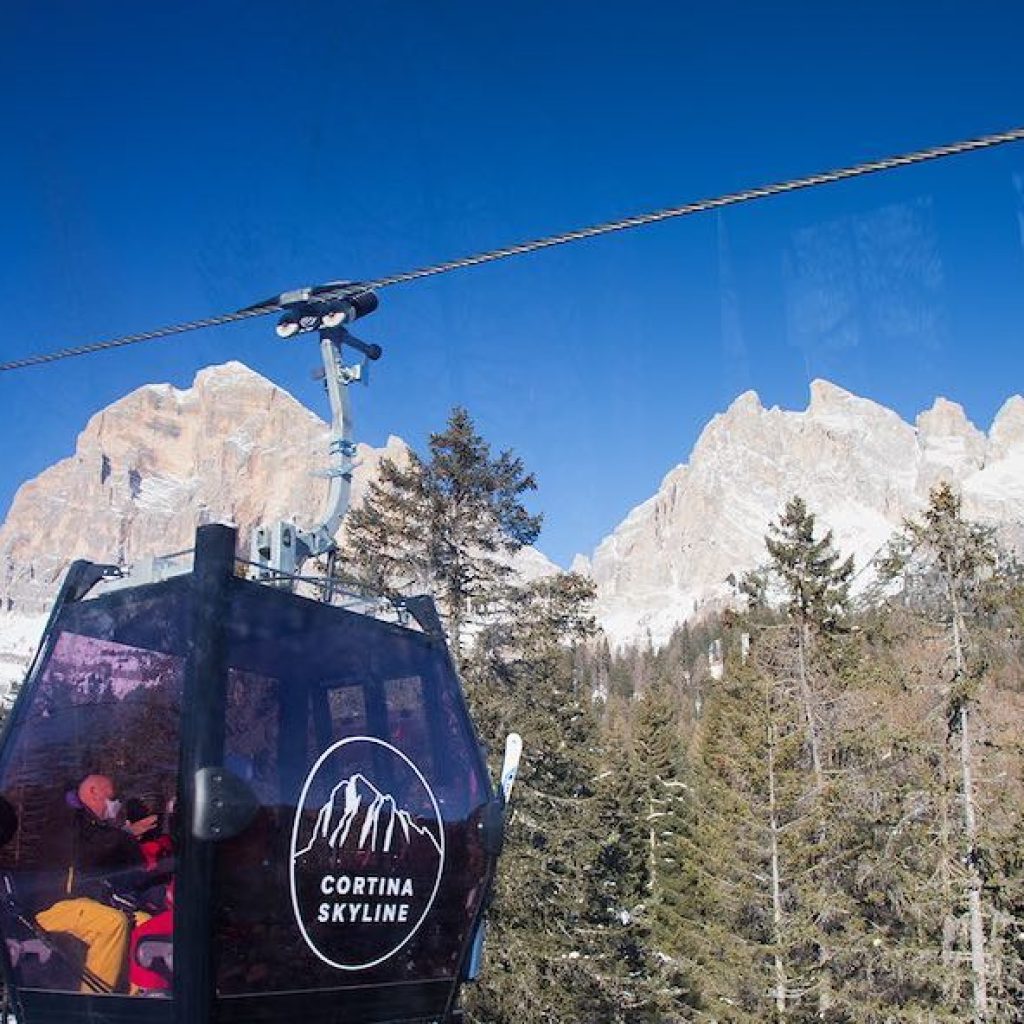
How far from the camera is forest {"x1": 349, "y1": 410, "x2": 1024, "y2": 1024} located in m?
16.8

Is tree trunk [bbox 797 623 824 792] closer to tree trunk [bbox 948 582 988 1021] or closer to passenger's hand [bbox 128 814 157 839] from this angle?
tree trunk [bbox 948 582 988 1021]

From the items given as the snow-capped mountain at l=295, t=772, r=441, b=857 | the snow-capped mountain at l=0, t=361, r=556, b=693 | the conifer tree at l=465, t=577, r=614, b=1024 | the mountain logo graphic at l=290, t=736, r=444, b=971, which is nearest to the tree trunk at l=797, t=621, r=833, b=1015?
the conifer tree at l=465, t=577, r=614, b=1024

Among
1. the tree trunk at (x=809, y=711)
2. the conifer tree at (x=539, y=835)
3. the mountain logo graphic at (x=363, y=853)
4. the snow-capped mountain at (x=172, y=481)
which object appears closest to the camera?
the mountain logo graphic at (x=363, y=853)

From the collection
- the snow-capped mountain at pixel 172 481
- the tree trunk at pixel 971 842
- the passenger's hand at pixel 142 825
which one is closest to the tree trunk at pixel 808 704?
the tree trunk at pixel 971 842

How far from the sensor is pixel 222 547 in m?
4.20

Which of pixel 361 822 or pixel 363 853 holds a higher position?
pixel 361 822

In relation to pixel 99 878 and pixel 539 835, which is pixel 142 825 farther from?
pixel 539 835

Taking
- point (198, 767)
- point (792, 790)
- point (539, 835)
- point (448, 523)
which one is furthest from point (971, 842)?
point (198, 767)

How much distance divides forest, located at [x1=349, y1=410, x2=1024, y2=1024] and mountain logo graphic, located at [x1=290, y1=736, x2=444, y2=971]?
1326cm

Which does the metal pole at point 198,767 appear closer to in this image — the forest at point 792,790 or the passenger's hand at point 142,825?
the passenger's hand at point 142,825

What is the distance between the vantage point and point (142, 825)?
407 cm

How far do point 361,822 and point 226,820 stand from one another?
78 cm

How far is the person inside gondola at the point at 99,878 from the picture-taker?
4094 mm

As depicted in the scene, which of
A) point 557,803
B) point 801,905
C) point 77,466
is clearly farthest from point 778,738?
point 77,466
